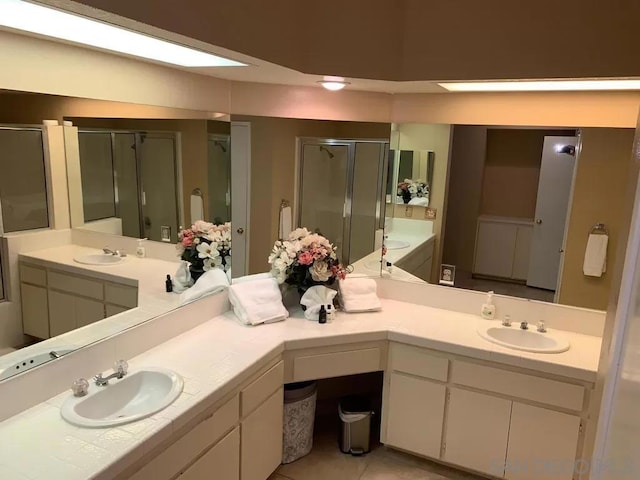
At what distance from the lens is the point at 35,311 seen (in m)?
1.87

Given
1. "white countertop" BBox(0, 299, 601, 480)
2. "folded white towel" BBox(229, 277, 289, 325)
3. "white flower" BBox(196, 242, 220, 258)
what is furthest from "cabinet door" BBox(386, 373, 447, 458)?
"white flower" BBox(196, 242, 220, 258)

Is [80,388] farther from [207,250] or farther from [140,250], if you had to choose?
[207,250]

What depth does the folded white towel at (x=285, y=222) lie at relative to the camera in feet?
10.7

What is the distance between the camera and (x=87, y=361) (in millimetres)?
2049

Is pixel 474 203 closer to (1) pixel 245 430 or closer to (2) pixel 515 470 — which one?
(2) pixel 515 470

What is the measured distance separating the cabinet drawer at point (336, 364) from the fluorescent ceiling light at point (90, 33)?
159cm

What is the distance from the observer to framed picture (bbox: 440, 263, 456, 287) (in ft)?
10.2

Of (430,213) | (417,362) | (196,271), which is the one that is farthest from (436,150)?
(196,271)

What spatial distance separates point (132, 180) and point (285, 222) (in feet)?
3.94

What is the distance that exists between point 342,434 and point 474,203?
1667 mm

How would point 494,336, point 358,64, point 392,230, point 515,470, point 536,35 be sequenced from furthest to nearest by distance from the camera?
point 392,230 → point 494,336 → point 515,470 → point 358,64 → point 536,35

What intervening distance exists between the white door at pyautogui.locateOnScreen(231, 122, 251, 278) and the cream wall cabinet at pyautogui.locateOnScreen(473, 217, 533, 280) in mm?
1476

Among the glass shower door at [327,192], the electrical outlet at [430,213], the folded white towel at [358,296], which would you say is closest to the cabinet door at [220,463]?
the folded white towel at [358,296]

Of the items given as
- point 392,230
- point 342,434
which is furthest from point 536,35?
point 342,434
